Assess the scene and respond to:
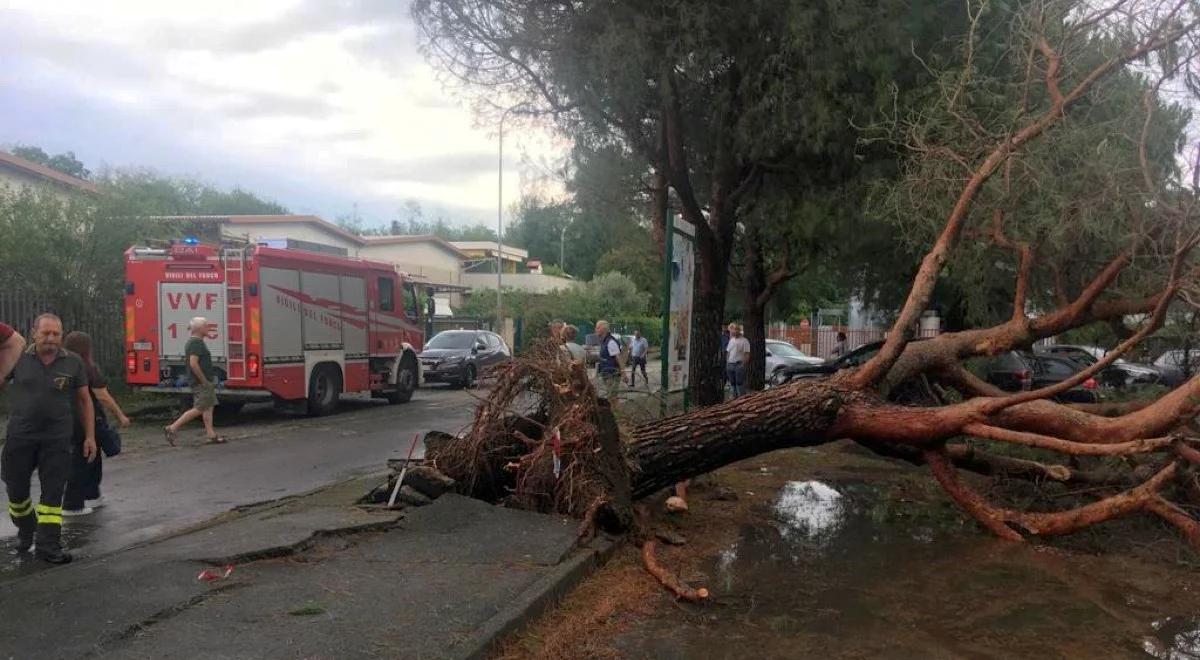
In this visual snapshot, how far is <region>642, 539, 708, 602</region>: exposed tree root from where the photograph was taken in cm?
557

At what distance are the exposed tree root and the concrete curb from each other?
12.5 inches

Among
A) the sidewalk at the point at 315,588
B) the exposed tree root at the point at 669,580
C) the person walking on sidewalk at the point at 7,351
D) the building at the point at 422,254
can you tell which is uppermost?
the building at the point at 422,254

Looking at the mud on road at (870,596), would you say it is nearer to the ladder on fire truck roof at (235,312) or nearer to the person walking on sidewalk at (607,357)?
the person walking on sidewalk at (607,357)

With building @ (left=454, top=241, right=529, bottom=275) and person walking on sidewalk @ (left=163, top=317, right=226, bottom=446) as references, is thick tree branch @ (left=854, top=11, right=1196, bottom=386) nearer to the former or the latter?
person walking on sidewalk @ (left=163, top=317, right=226, bottom=446)

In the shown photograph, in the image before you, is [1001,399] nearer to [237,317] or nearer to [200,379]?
[200,379]

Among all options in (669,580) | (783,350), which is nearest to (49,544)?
Answer: (669,580)

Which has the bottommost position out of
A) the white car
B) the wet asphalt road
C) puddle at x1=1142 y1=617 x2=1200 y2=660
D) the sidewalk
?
puddle at x1=1142 y1=617 x2=1200 y2=660

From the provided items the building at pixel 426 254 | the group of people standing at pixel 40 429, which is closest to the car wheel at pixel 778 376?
the building at pixel 426 254

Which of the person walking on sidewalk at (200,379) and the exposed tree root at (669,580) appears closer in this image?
the exposed tree root at (669,580)

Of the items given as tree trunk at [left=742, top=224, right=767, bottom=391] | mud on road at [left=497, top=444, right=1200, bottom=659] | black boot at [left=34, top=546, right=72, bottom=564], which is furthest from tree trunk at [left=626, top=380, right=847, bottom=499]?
tree trunk at [left=742, top=224, right=767, bottom=391]

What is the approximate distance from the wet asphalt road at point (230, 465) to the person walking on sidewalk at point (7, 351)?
1.27 m

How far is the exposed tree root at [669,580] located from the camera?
18.3 ft

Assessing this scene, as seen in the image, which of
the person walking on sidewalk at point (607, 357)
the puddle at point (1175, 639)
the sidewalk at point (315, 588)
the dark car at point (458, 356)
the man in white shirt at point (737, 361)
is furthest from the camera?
the dark car at point (458, 356)

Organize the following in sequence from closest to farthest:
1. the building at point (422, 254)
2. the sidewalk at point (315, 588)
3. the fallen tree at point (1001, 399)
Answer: the sidewalk at point (315, 588)
the fallen tree at point (1001, 399)
the building at point (422, 254)
